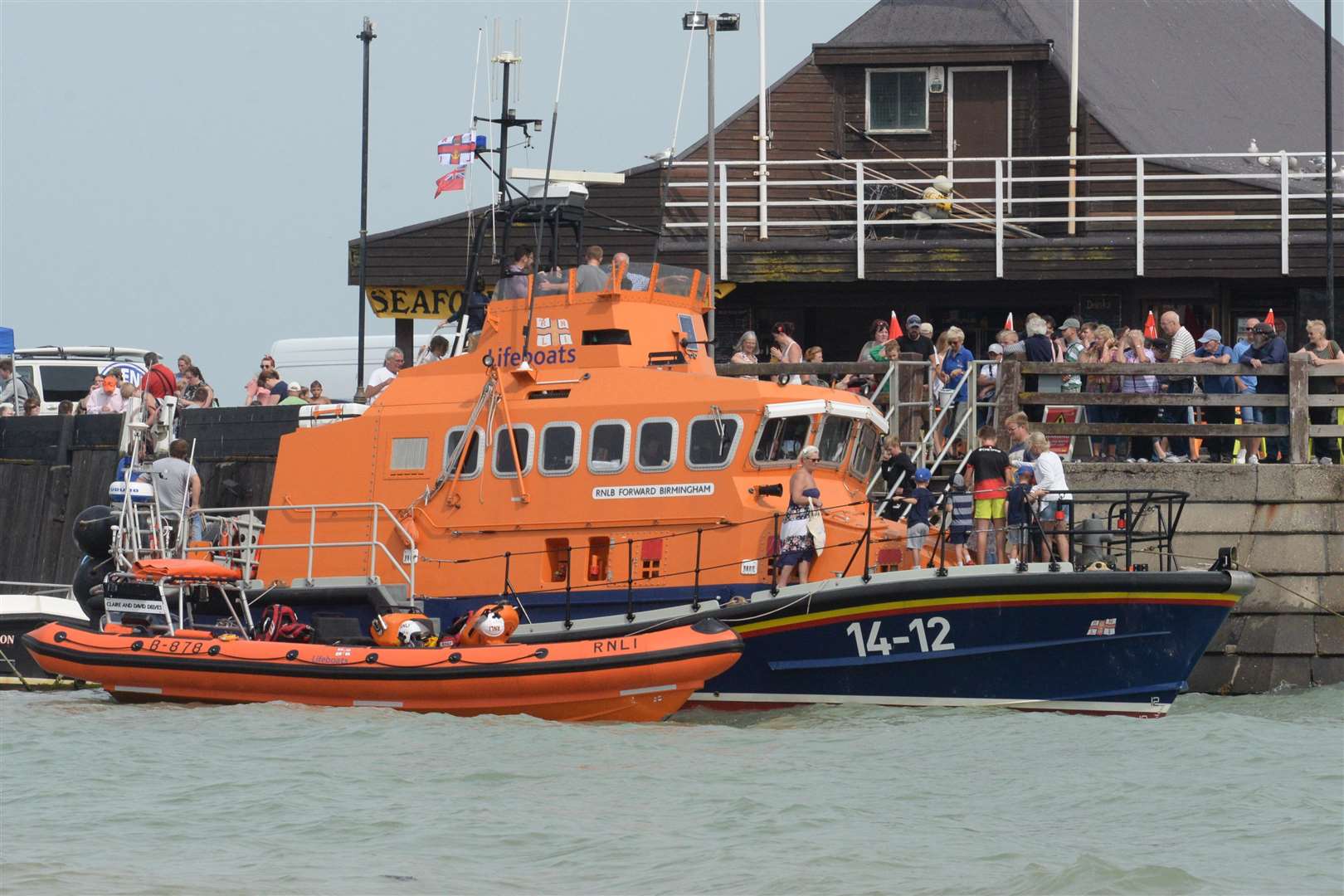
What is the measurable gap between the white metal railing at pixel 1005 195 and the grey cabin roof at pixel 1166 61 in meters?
0.71

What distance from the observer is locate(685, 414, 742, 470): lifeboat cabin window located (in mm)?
14617

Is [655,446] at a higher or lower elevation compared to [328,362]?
lower

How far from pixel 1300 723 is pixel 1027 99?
12401mm

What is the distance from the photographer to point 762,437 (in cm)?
1463

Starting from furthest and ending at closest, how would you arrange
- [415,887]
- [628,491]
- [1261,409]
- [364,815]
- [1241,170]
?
1. [1241,170]
2. [1261,409]
3. [628,491]
4. [364,815]
5. [415,887]

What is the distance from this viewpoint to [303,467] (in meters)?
16.1

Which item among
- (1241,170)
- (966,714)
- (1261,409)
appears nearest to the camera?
(966,714)

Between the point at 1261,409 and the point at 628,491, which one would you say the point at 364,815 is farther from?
the point at 1261,409

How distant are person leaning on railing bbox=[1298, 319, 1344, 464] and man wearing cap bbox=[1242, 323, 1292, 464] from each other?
25 centimetres

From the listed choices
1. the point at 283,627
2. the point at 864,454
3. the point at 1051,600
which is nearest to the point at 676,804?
the point at 1051,600

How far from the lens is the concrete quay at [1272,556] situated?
16859 millimetres

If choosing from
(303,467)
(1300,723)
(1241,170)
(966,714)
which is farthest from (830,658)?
(1241,170)

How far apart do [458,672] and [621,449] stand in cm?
228

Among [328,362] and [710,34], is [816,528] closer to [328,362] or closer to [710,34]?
[710,34]
